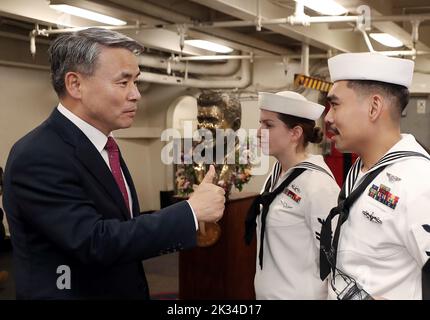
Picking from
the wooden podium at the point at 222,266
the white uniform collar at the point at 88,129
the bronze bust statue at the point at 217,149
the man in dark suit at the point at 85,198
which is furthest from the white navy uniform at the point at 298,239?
the wooden podium at the point at 222,266

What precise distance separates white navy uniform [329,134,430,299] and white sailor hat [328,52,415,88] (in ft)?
0.62

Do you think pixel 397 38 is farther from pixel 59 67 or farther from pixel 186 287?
Answer: pixel 59 67

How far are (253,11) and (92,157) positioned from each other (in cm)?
397

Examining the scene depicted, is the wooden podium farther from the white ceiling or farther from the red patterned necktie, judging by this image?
the red patterned necktie

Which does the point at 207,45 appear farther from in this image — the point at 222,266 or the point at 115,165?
the point at 115,165

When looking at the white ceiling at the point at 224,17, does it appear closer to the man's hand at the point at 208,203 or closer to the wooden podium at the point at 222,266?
the wooden podium at the point at 222,266

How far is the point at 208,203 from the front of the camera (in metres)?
1.48

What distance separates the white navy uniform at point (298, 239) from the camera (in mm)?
2201

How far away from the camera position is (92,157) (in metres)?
1.47

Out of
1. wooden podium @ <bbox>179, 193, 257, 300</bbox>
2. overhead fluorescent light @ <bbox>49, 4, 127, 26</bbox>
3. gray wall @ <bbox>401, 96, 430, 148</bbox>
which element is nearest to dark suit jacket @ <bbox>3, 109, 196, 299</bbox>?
wooden podium @ <bbox>179, 193, 257, 300</bbox>

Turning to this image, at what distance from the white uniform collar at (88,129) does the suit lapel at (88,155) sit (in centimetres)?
2

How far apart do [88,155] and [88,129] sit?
11 cm

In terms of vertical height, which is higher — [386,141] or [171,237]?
[386,141]

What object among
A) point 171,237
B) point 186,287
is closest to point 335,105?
point 171,237
